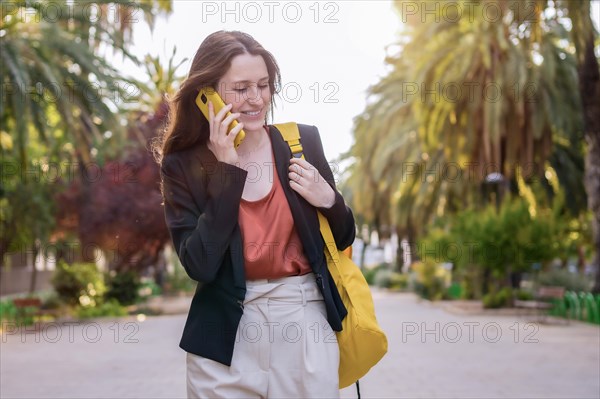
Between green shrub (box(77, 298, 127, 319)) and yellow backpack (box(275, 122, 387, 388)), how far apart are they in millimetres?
19904

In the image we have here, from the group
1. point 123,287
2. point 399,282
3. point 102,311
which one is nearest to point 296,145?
point 102,311

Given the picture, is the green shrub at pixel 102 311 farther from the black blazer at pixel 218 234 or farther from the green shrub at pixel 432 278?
the black blazer at pixel 218 234

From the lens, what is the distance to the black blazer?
2523 millimetres

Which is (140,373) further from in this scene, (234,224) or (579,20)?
(579,20)

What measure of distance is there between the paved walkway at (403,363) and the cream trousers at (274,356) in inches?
240

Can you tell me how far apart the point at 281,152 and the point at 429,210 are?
35.4 meters

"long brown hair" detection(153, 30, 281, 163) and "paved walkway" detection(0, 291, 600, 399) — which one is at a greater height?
"long brown hair" detection(153, 30, 281, 163)

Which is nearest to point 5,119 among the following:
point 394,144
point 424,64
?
point 424,64

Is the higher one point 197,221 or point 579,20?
point 579,20

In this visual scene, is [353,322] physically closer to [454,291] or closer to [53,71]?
[53,71]

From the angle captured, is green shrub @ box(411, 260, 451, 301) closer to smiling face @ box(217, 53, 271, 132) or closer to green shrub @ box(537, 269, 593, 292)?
green shrub @ box(537, 269, 593, 292)

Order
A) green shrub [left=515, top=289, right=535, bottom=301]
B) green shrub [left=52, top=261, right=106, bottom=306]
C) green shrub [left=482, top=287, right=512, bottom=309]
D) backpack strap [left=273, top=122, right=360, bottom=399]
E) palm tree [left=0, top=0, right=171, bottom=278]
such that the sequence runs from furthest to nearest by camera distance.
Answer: green shrub [left=515, top=289, right=535, bottom=301] < green shrub [left=482, top=287, right=512, bottom=309] < green shrub [left=52, top=261, right=106, bottom=306] < palm tree [left=0, top=0, right=171, bottom=278] < backpack strap [left=273, top=122, right=360, bottom=399]

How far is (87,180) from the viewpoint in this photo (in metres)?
28.5

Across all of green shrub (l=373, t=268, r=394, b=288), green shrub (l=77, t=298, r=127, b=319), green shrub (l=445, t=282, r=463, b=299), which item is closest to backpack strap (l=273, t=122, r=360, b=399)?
green shrub (l=77, t=298, r=127, b=319)
